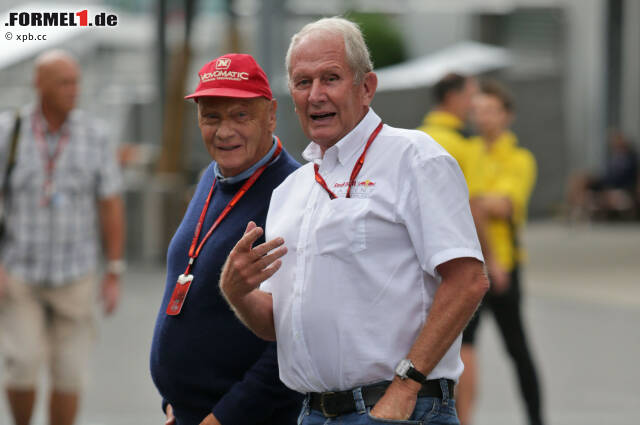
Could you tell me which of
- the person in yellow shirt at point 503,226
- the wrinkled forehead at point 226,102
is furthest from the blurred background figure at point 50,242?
the wrinkled forehead at point 226,102

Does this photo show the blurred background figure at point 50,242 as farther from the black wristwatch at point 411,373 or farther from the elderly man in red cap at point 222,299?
the black wristwatch at point 411,373

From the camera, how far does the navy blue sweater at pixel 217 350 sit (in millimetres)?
3564

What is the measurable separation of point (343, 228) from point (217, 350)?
2.73 feet

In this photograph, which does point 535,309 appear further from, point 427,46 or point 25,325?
point 427,46

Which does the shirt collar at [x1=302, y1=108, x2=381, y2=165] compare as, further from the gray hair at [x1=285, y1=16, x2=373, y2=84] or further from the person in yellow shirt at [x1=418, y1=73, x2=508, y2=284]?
the person in yellow shirt at [x1=418, y1=73, x2=508, y2=284]

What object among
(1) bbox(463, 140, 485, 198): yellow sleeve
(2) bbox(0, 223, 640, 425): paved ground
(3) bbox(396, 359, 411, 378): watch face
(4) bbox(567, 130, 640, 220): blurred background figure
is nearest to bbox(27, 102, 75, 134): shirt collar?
(2) bbox(0, 223, 640, 425): paved ground

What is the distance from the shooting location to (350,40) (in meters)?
3.14

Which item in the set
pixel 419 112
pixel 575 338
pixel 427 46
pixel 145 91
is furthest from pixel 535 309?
pixel 427 46

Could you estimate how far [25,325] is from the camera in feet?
19.8

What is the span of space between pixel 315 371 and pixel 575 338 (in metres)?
7.59

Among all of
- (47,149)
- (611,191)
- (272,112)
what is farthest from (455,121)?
(611,191)

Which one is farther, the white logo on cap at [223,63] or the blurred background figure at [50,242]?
the blurred background figure at [50,242]

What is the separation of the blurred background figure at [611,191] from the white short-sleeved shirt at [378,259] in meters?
19.8

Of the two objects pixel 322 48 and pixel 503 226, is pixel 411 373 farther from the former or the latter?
pixel 503 226
